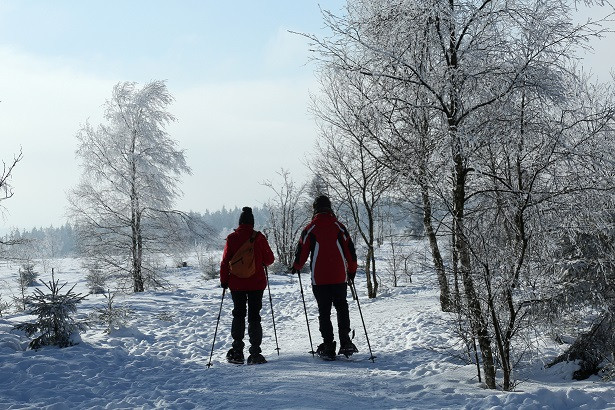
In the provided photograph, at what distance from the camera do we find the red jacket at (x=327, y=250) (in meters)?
6.85

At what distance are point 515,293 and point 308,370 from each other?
8.96 feet

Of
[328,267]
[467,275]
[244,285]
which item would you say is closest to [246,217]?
[244,285]

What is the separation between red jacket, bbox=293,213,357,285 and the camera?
22.5ft

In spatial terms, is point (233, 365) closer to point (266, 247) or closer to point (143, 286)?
point (266, 247)

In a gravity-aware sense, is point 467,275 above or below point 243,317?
above

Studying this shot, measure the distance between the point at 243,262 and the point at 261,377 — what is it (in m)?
1.83

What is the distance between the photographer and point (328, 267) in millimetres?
6840

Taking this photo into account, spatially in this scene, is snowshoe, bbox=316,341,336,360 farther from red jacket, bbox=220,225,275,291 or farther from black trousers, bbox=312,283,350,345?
red jacket, bbox=220,225,275,291

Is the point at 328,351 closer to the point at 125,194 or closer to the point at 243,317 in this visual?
the point at 243,317

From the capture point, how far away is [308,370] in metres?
6.03

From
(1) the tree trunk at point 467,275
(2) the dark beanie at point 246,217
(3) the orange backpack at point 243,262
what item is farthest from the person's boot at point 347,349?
(2) the dark beanie at point 246,217

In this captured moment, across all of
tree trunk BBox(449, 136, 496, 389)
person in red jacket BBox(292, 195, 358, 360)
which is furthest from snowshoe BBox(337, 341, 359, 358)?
tree trunk BBox(449, 136, 496, 389)

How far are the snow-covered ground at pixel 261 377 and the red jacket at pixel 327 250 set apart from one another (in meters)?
1.16

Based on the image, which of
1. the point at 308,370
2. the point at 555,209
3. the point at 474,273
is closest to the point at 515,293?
the point at 474,273
